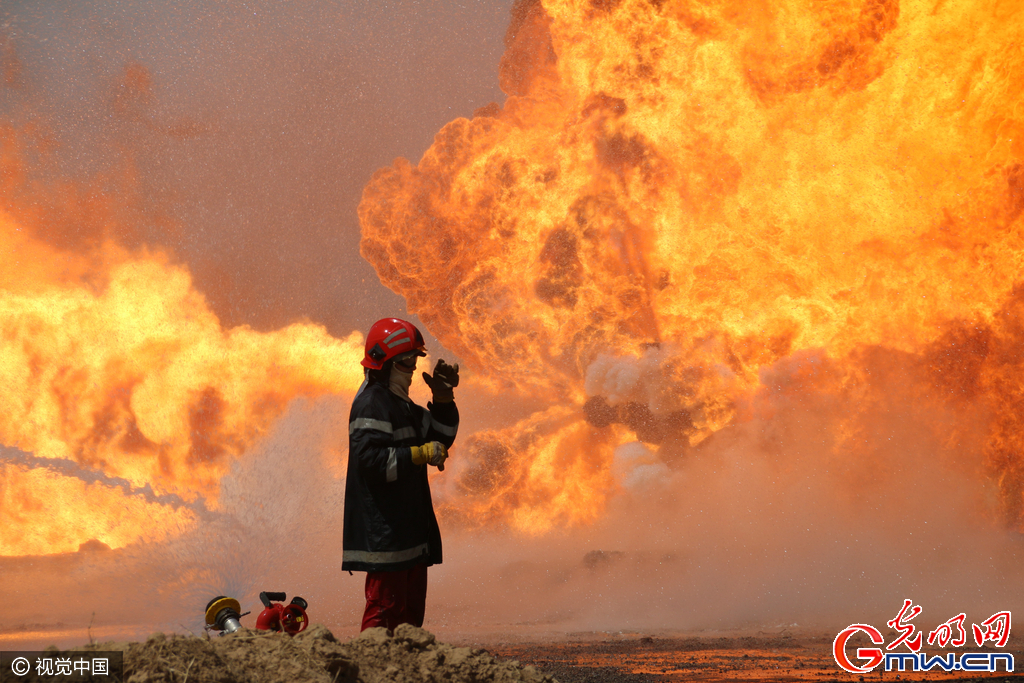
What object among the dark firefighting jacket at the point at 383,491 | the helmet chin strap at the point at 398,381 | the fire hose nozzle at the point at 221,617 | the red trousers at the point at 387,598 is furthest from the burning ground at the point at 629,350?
the helmet chin strap at the point at 398,381

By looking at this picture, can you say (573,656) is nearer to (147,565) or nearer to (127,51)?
(147,565)

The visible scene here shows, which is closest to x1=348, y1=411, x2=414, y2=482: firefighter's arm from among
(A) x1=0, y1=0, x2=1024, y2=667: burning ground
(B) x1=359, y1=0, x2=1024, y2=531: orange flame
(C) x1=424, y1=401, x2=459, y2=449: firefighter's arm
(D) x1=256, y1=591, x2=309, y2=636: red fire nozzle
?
(C) x1=424, y1=401, x2=459, y2=449: firefighter's arm

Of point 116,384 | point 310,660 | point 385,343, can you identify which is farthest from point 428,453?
point 116,384

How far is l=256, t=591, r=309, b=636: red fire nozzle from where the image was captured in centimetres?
465

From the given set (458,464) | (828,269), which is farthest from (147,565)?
(828,269)

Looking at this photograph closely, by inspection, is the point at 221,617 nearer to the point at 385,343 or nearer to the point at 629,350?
the point at 385,343

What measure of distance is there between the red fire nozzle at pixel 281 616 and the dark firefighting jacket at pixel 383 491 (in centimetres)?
55

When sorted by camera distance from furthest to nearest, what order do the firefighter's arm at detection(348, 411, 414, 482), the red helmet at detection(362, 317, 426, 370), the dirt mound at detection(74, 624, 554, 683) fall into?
the red helmet at detection(362, 317, 426, 370) < the firefighter's arm at detection(348, 411, 414, 482) < the dirt mound at detection(74, 624, 554, 683)

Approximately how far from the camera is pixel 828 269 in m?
12.4

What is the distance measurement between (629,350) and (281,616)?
987cm

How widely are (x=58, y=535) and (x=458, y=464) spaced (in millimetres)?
7451

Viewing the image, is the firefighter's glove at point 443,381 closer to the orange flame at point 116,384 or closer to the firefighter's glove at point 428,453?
the firefighter's glove at point 428,453

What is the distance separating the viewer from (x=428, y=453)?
15.0 ft

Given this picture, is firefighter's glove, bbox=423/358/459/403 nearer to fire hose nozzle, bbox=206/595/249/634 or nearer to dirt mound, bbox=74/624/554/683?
dirt mound, bbox=74/624/554/683
